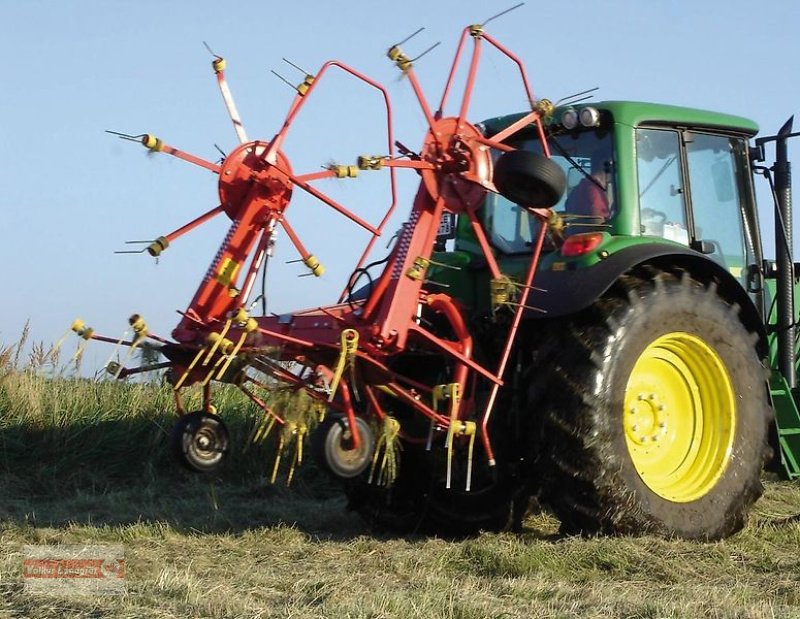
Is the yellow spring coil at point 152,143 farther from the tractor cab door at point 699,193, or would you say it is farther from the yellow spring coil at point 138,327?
the tractor cab door at point 699,193

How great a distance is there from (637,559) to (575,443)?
0.58 m

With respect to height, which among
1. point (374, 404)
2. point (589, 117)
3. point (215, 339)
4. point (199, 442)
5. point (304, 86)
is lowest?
point (199, 442)

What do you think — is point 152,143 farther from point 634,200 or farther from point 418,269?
point 634,200

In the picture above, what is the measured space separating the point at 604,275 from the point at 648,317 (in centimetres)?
36

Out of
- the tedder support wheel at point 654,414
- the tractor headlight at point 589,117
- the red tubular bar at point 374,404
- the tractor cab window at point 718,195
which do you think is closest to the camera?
the tedder support wheel at point 654,414

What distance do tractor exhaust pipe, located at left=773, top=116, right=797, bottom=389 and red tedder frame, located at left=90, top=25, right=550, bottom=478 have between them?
175cm

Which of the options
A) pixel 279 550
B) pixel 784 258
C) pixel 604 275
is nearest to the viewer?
pixel 604 275

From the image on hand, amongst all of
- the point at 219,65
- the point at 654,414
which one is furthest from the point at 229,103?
the point at 654,414

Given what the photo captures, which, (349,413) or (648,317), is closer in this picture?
(349,413)

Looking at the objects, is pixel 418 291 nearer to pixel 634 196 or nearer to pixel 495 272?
pixel 495 272

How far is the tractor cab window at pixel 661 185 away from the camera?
5.66 m

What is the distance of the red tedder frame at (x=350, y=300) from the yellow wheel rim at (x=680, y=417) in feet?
2.35

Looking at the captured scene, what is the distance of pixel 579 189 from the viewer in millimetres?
5664

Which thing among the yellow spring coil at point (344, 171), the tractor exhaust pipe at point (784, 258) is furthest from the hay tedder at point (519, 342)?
the tractor exhaust pipe at point (784, 258)
